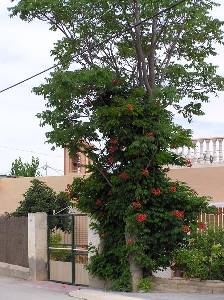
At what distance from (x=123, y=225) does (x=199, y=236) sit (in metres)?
1.97

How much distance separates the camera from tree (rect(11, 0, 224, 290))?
15.6 metres

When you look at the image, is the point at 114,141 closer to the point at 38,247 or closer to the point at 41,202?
the point at 38,247

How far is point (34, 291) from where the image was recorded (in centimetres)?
1716

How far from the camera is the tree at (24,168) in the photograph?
48.2 m

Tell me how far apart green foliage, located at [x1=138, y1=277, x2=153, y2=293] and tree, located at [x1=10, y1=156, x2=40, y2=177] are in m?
32.7

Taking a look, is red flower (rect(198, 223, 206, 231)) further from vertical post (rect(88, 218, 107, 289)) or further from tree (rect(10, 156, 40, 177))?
tree (rect(10, 156, 40, 177))

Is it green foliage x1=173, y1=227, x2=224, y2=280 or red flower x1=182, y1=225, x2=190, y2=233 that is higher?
red flower x1=182, y1=225, x2=190, y2=233

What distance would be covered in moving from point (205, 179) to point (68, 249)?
170 inches

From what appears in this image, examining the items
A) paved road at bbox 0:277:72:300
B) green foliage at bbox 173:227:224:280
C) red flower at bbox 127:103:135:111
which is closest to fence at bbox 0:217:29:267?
paved road at bbox 0:277:72:300

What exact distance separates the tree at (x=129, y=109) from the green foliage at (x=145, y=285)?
315mm

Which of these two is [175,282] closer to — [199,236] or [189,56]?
[199,236]

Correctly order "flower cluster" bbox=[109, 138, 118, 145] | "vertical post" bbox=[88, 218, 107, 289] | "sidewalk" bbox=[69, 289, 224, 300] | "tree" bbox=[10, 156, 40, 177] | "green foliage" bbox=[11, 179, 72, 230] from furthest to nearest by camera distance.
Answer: "tree" bbox=[10, 156, 40, 177], "green foliage" bbox=[11, 179, 72, 230], "vertical post" bbox=[88, 218, 107, 289], "flower cluster" bbox=[109, 138, 118, 145], "sidewalk" bbox=[69, 289, 224, 300]

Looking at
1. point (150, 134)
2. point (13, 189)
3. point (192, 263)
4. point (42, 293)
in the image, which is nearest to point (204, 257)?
point (192, 263)

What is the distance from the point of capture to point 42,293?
16.6 m
